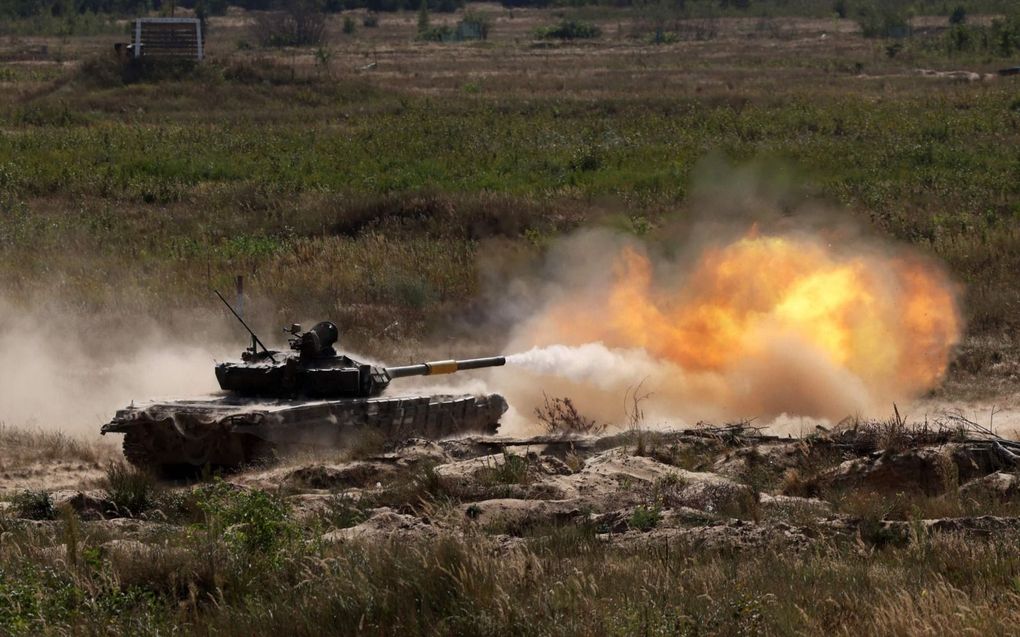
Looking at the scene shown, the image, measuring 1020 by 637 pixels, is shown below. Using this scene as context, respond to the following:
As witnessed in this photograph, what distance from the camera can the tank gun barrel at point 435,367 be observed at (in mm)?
19984

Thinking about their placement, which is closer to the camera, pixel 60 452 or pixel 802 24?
pixel 60 452

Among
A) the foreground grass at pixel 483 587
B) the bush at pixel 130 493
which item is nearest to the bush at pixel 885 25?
the bush at pixel 130 493

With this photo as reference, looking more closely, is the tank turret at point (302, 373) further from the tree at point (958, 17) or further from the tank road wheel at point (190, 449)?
the tree at point (958, 17)

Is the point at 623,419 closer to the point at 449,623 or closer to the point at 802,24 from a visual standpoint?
the point at 449,623

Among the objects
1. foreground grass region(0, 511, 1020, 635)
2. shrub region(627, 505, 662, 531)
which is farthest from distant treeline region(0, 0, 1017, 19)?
foreground grass region(0, 511, 1020, 635)

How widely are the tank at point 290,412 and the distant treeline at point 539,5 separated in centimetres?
8414

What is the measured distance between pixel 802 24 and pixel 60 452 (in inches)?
3550

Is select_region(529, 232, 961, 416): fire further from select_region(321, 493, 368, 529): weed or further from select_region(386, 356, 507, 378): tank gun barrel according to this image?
select_region(321, 493, 368, 529): weed

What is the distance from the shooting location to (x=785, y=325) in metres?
23.0

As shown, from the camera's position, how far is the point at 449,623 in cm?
1003

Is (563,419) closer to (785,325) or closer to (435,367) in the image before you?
(435,367)

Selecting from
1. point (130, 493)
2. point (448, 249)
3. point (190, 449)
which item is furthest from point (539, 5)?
point (130, 493)

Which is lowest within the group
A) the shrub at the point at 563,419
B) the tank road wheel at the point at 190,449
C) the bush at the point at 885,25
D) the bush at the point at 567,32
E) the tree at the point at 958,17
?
the shrub at the point at 563,419

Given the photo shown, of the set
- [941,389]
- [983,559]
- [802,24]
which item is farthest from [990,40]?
[983,559]
